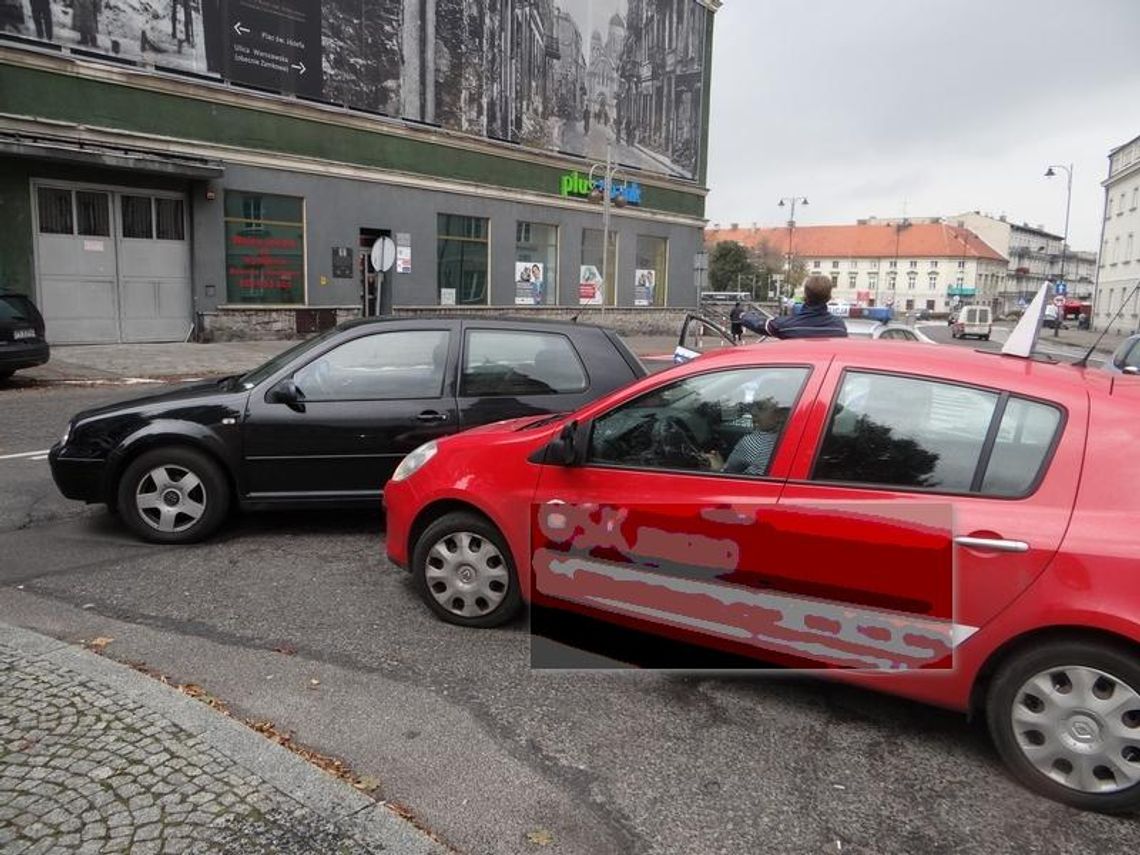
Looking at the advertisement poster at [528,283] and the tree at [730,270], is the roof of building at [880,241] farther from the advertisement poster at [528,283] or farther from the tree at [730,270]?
the advertisement poster at [528,283]

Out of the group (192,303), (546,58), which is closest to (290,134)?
(192,303)

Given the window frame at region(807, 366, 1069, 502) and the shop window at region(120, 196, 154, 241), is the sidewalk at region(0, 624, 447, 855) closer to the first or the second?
the window frame at region(807, 366, 1069, 502)

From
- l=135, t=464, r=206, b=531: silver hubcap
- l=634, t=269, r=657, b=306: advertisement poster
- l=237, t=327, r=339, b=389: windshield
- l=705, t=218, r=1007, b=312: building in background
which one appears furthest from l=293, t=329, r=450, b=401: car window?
l=705, t=218, r=1007, b=312: building in background

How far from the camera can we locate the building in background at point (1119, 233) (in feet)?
190

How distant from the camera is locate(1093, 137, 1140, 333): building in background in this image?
58.0 m

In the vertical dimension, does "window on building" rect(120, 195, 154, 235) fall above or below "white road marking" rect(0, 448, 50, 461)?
above

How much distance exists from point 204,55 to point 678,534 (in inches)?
802

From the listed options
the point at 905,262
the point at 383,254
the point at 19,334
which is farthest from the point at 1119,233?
the point at 19,334

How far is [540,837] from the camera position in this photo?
2.68 metres

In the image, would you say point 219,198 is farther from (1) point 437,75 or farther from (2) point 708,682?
(2) point 708,682

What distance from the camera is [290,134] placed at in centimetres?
2145

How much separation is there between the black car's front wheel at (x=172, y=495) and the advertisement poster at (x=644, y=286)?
97.3ft

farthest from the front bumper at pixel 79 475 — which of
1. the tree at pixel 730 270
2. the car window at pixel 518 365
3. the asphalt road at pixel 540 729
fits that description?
the tree at pixel 730 270

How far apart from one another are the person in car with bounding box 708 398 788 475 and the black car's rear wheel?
1134mm
